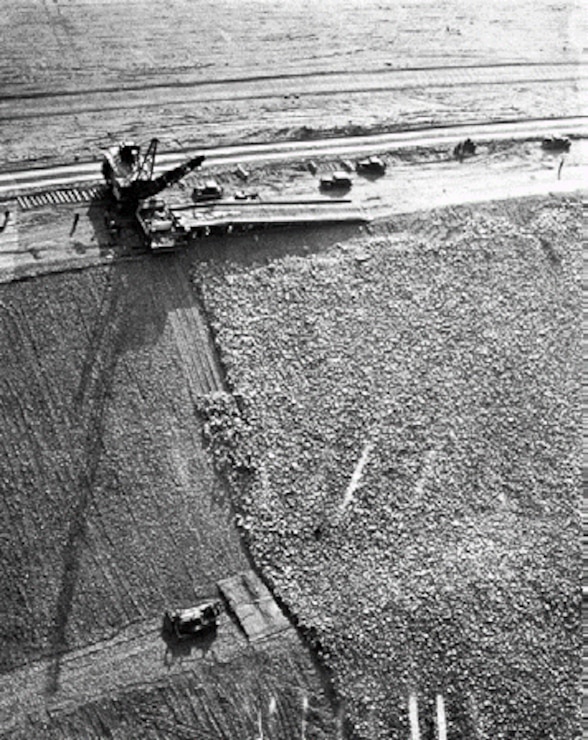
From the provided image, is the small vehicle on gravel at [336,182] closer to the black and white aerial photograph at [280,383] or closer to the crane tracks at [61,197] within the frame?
the black and white aerial photograph at [280,383]

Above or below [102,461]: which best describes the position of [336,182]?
above

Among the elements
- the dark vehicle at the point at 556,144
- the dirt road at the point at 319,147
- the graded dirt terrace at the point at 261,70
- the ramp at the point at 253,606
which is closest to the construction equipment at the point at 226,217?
the dirt road at the point at 319,147

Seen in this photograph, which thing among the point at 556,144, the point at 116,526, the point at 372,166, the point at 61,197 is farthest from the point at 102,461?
the point at 556,144

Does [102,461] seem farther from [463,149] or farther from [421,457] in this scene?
[463,149]

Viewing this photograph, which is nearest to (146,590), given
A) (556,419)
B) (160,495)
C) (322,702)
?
(160,495)

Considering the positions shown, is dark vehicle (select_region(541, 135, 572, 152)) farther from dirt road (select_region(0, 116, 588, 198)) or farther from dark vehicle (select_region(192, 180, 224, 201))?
dark vehicle (select_region(192, 180, 224, 201))

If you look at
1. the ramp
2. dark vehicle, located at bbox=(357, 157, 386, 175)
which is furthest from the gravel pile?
dark vehicle, located at bbox=(357, 157, 386, 175)

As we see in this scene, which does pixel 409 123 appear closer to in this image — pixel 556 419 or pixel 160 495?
pixel 556 419
